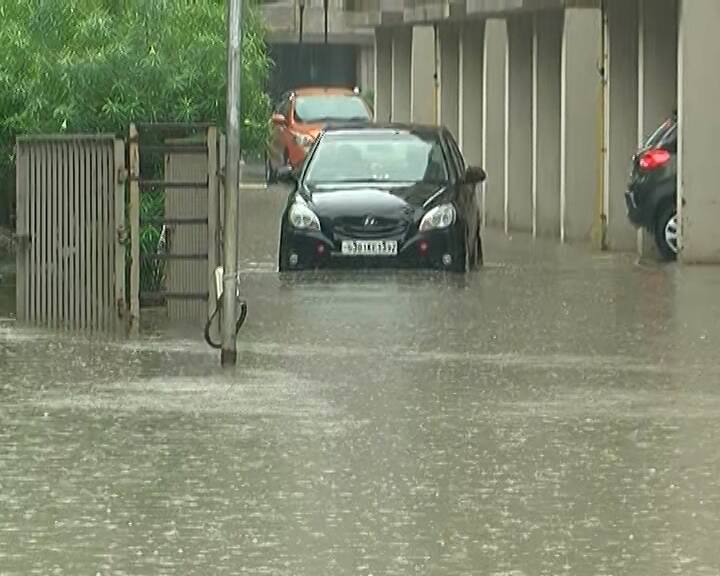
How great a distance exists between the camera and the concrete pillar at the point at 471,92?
3744cm

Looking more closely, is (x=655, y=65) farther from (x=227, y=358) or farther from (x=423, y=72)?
(x=423, y=72)

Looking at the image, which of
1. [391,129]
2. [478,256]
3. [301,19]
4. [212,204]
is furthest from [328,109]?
[212,204]

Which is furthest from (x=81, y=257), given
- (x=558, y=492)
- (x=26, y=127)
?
(x=558, y=492)

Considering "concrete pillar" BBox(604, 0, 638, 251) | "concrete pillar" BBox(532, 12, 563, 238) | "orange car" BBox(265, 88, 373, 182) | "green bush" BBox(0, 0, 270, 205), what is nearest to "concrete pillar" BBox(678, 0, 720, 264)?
"concrete pillar" BBox(604, 0, 638, 251)

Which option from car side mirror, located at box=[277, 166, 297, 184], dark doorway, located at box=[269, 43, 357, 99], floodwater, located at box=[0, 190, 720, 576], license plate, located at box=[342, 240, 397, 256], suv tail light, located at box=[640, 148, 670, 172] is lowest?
floodwater, located at box=[0, 190, 720, 576]

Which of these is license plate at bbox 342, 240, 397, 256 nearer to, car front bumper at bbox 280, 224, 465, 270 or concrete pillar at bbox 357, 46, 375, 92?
car front bumper at bbox 280, 224, 465, 270

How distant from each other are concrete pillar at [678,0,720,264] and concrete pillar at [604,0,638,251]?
4.00m

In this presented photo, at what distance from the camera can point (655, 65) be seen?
88.8 ft

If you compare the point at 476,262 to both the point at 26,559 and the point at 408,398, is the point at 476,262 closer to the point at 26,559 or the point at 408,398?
the point at 408,398

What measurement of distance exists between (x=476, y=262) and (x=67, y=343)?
8602 millimetres

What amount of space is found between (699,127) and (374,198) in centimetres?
341

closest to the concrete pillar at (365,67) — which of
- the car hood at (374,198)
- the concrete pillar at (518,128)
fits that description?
the concrete pillar at (518,128)

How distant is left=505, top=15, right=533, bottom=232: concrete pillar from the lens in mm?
33625

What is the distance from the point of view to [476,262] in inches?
964
